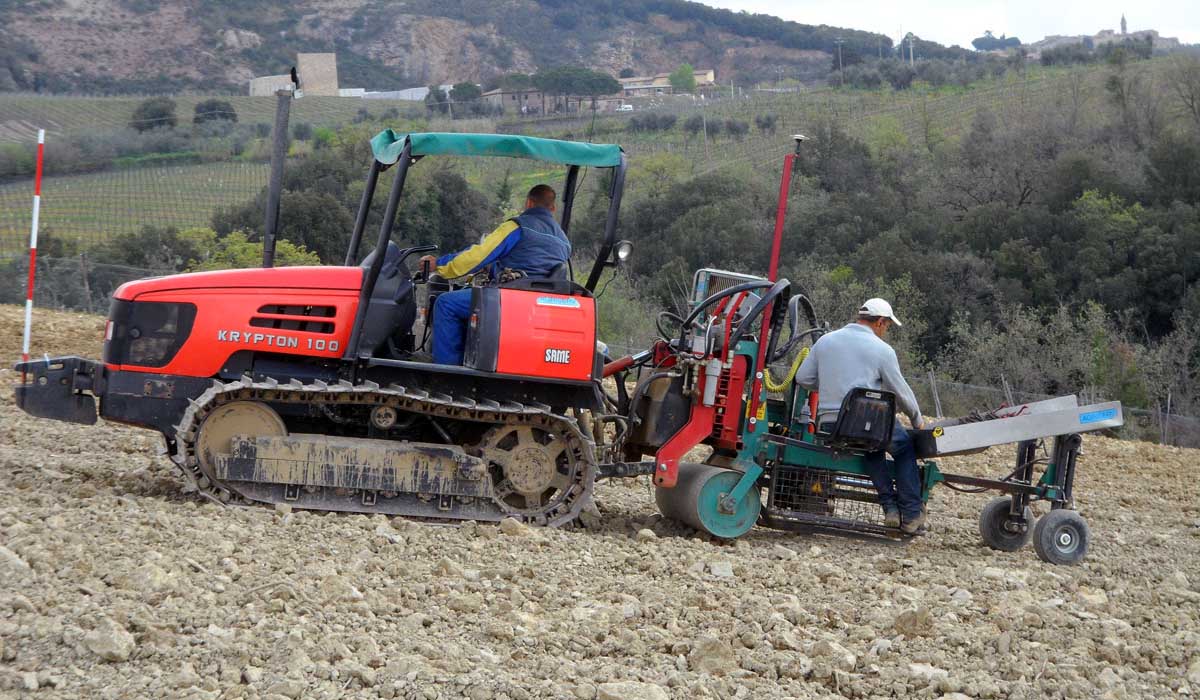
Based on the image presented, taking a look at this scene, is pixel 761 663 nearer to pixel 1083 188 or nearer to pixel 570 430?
pixel 570 430

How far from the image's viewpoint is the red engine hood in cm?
753

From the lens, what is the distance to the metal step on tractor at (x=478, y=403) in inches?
297

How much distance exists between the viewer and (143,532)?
6250 mm

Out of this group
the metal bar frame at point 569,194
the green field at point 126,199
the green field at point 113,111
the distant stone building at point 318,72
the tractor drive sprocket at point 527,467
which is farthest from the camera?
the distant stone building at point 318,72

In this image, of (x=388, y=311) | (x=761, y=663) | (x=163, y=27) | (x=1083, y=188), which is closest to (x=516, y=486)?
(x=388, y=311)

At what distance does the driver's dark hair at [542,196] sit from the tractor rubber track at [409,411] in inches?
50.6

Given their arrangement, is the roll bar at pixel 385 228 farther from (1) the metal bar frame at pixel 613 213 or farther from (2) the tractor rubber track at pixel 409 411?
(2) the tractor rubber track at pixel 409 411

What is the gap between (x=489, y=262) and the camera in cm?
790

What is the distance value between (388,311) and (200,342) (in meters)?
1.09

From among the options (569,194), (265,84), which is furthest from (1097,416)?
(265,84)

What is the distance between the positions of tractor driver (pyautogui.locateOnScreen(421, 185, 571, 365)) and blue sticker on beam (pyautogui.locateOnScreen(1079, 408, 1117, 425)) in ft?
11.3

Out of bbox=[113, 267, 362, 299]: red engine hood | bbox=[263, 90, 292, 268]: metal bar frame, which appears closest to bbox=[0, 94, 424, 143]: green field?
bbox=[263, 90, 292, 268]: metal bar frame

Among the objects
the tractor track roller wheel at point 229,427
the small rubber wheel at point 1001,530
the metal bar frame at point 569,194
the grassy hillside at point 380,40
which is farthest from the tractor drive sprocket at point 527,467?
the grassy hillside at point 380,40

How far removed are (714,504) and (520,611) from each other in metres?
2.57
